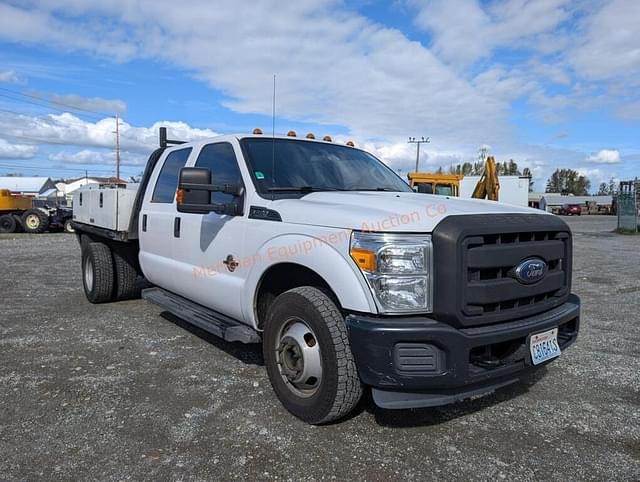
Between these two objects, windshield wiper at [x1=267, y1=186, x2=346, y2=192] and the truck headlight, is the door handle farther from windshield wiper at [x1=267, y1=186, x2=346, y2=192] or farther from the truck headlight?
the truck headlight

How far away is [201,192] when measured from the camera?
3678mm

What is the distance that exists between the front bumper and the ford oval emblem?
0.30 m

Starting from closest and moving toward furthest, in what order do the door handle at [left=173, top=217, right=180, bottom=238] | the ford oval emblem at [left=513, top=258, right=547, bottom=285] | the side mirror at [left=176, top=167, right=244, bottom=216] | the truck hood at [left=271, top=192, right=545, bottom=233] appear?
the truck hood at [left=271, top=192, right=545, bottom=233] → the ford oval emblem at [left=513, top=258, right=547, bottom=285] → the side mirror at [left=176, top=167, right=244, bottom=216] → the door handle at [left=173, top=217, right=180, bottom=238]

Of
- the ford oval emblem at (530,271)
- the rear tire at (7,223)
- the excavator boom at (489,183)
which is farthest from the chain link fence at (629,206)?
the rear tire at (7,223)

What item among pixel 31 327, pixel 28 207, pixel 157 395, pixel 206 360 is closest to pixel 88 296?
pixel 31 327

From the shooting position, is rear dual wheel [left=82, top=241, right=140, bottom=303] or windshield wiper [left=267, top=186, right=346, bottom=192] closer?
windshield wiper [left=267, top=186, right=346, bottom=192]

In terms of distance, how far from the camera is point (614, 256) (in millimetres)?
12992

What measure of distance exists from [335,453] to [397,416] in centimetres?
66

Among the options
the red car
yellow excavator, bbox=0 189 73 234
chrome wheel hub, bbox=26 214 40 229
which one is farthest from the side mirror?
the red car

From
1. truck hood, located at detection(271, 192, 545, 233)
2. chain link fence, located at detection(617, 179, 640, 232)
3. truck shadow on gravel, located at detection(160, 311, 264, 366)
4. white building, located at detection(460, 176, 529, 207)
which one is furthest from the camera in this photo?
white building, located at detection(460, 176, 529, 207)

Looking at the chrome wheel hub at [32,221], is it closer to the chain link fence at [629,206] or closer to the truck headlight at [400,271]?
the truck headlight at [400,271]

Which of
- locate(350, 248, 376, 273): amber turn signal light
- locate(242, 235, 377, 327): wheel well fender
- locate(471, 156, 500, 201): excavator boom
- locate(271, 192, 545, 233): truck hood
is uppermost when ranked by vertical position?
locate(471, 156, 500, 201): excavator boom

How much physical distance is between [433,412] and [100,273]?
455cm

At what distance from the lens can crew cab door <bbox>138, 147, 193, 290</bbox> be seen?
16.0 feet
